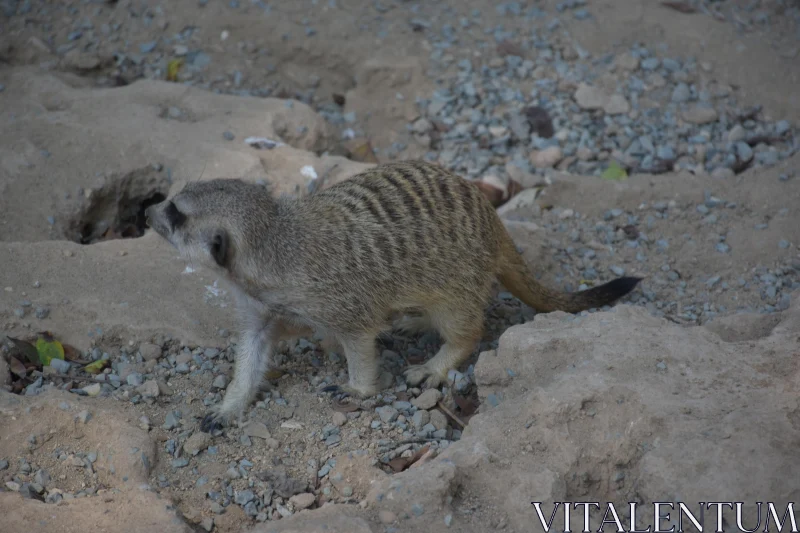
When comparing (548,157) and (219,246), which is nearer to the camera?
(219,246)

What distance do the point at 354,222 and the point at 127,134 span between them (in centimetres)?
167

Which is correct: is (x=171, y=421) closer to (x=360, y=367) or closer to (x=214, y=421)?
(x=214, y=421)

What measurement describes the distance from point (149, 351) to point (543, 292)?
174 centimetres

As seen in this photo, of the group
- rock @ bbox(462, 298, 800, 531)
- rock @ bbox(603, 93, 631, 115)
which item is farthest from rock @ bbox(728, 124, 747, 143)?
rock @ bbox(462, 298, 800, 531)

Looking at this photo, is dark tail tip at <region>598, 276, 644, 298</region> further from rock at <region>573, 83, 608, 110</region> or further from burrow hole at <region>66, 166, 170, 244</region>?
burrow hole at <region>66, 166, 170, 244</region>

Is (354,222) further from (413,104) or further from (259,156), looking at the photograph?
(413,104)

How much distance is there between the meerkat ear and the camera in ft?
9.57

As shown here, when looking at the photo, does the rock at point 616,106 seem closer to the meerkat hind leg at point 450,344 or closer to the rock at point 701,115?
the rock at point 701,115

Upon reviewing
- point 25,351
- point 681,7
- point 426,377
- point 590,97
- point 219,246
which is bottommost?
point 426,377

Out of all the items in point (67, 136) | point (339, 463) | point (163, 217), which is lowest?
point (339, 463)

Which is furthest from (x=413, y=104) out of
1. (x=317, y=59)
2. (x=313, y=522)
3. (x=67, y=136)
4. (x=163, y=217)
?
(x=313, y=522)

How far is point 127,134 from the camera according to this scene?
427 cm

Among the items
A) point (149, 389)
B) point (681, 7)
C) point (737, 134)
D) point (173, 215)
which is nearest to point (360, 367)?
point (149, 389)

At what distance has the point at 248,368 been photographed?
3.26 meters
